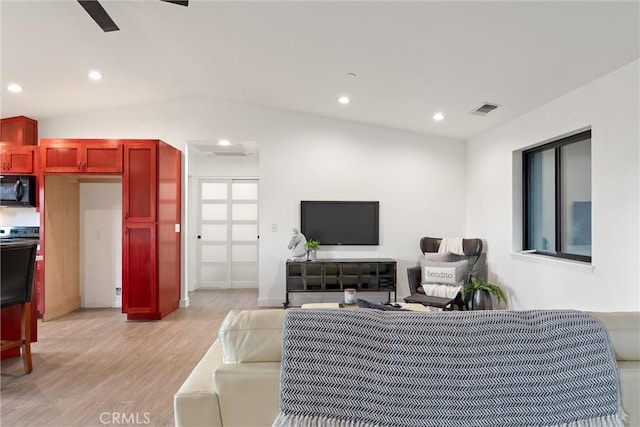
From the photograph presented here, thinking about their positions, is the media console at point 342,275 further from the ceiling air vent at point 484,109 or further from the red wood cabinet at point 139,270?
the ceiling air vent at point 484,109

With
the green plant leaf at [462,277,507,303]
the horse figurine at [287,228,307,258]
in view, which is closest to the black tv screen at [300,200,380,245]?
the horse figurine at [287,228,307,258]

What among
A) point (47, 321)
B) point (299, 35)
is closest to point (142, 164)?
point (47, 321)

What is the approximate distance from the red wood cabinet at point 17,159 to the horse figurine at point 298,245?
3.22 m

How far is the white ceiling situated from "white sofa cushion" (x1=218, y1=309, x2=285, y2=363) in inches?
82.7

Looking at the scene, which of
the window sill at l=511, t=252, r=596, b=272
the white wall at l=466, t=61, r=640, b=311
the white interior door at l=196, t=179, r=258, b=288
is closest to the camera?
the white wall at l=466, t=61, r=640, b=311

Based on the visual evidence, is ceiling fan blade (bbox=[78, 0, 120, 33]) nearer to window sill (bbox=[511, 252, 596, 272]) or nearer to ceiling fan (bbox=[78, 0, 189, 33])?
ceiling fan (bbox=[78, 0, 189, 33])

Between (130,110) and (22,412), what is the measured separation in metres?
3.83

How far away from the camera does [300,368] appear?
125cm

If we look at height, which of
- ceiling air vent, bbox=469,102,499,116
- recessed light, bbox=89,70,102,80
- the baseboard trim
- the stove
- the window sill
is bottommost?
the baseboard trim

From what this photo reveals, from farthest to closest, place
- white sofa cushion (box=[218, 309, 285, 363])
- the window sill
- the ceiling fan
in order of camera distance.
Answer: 1. the window sill
2. the ceiling fan
3. white sofa cushion (box=[218, 309, 285, 363])

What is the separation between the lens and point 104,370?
290 cm

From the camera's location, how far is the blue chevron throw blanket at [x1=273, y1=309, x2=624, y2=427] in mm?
1238

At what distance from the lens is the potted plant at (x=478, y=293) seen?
3893 mm

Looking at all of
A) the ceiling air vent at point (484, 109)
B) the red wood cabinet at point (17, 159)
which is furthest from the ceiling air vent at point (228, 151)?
the ceiling air vent at point (484, 109)
